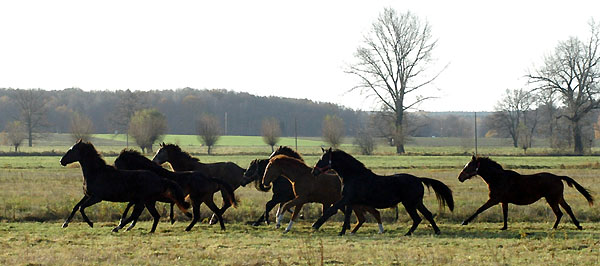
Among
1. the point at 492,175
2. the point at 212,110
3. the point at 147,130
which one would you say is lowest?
the point at 492,175

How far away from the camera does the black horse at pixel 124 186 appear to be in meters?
13.5

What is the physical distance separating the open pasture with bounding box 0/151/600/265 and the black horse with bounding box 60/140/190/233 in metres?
0.57

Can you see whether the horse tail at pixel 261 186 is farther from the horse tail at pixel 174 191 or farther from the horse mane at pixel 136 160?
the horse mane at pixel 136 160

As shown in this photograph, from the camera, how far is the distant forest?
379ft

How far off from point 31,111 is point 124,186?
83.8 meters

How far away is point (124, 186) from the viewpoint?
13.5m

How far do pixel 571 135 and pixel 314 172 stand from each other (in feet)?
187

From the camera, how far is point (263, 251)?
1070 cm

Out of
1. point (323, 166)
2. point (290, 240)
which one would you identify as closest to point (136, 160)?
point (323, 166)

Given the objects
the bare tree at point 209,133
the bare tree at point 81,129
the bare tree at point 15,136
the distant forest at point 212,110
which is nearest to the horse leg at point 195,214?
the bare tree at point 209,133

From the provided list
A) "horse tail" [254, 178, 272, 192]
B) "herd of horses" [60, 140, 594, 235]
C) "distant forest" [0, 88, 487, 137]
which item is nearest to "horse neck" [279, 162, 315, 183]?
"herd of horses" [60, 140, 594, 235]

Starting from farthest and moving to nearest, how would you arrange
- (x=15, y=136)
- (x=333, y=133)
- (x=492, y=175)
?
(x=15, y=136), (x=333, y=133), (x=492, y=175)

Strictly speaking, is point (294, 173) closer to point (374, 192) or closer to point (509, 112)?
point (374, 192)

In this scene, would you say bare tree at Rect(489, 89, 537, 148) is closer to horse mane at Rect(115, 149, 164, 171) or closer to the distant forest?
the distant forest
